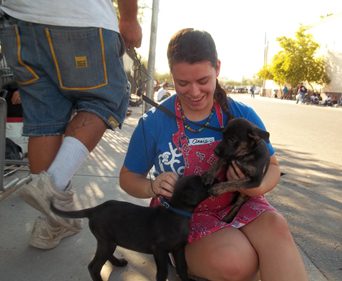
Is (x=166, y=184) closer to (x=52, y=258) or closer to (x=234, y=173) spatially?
(x=234, y=173)

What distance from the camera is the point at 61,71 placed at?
8.09 ft

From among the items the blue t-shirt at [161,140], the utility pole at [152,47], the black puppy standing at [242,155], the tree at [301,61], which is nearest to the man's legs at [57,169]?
the blue t-shirt at [161,140]

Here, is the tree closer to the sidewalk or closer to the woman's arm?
the sidewalk

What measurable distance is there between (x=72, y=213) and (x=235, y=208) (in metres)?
0.91

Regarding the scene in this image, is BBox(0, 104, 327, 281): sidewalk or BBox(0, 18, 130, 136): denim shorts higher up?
BBox(0, 18, 130, 136): denim shorts

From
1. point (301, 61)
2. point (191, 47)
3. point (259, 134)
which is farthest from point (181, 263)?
point (301, 61)

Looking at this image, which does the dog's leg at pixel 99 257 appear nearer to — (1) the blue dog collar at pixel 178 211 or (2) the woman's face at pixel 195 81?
(1) the blue dog collar at pixel 178 211

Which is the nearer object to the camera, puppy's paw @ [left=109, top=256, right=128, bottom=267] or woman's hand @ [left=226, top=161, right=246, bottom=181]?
woman's hand @ [left=226, top=161, right=246, bottom=181]

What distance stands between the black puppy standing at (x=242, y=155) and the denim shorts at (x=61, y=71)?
2.55 ft

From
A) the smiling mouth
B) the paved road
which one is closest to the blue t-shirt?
the smiling mouth

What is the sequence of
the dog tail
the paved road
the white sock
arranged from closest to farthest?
the dog tail < the white sock < the paved road

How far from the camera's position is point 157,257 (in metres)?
2.15

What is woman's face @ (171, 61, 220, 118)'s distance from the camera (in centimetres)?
228

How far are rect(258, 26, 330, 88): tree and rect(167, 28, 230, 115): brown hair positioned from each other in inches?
2106
